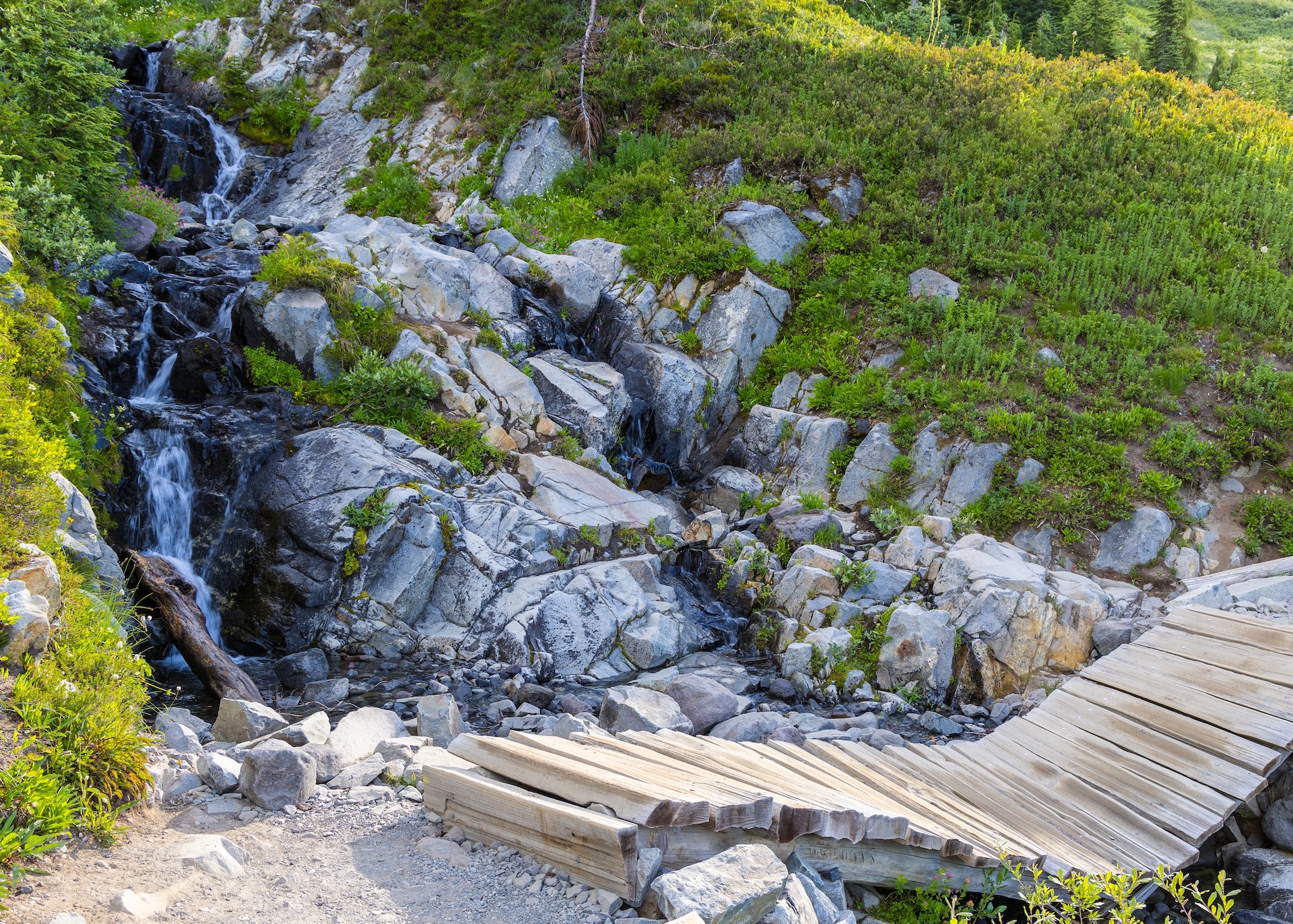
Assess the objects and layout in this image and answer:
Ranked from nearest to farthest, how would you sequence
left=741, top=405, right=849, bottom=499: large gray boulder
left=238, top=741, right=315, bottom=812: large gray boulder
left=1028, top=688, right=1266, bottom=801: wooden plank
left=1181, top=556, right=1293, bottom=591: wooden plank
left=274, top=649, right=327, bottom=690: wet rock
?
left=238, top=741, right=315, bottom=812: large gray boulder < left=1028, top=688, right=1266, bottom=801: wooden plank < left=274, top=649, right=327, bottom=690: wet rock < left=1181, top=556, right=1293, bottom=591: wooden plank < left=741, top=405, right=849, bottom=499: large gray boulder

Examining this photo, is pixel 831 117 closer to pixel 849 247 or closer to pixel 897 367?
pixel 849 247

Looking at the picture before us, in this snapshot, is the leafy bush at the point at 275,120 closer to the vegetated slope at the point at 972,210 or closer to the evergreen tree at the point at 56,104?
the vegetated slope at the point at 972,210

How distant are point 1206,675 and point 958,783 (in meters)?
3.64

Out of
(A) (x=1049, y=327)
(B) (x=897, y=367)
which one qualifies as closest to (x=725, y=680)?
(B) (x=897, y=367)

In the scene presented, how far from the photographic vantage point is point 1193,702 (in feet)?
29.6

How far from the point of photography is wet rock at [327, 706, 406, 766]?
739cm

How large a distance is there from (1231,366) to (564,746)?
16.4 meters

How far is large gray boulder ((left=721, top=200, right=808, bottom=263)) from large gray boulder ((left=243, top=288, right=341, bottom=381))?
9967 millimetres

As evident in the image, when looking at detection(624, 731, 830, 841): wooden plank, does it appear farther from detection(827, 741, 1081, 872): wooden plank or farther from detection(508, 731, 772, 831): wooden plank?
detection(827, 741, 1081, 872): wooden plank

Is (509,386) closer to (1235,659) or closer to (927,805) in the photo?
(927,805)

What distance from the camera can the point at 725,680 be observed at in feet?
39.6

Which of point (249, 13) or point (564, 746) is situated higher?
point (249, 13)

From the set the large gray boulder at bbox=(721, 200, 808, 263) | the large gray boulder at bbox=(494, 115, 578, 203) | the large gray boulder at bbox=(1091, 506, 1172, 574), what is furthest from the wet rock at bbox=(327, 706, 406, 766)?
the large gray boulder at bbox=(494, 115, 578, 203)

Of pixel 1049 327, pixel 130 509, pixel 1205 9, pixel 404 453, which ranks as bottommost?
pixel 130 509
